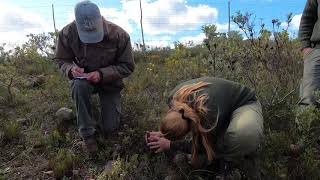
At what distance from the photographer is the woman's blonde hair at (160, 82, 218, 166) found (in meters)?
3.46

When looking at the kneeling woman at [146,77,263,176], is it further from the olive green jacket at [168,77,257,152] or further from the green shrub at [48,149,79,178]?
the green shrub at [48,149,79,178]

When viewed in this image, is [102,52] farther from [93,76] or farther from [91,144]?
[91,144]

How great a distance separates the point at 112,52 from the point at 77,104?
673mm

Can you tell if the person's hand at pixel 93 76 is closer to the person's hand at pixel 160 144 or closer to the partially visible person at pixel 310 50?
the person's hand at pixel 160 144

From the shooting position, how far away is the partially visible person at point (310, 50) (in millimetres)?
4510

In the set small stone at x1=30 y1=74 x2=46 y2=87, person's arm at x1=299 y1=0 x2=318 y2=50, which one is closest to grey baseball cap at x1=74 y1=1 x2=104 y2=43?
person's arm at x1=299 y1=0 x2=318 y2=50

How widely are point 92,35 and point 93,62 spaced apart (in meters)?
0.28

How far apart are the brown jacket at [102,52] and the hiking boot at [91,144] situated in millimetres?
567

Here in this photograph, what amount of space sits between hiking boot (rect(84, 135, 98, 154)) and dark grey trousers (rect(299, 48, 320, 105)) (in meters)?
1.94

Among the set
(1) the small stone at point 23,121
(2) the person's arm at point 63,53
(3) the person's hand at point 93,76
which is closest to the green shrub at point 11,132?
(1) the small stone at point 23,121

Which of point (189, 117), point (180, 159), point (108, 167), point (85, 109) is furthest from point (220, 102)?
point (85, 109)

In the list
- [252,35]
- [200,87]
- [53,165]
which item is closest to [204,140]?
[200,87]

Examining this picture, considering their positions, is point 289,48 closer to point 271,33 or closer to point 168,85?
point 271,33

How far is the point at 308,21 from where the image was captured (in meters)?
5.22
